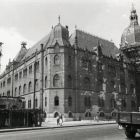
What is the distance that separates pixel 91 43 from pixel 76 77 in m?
11.7

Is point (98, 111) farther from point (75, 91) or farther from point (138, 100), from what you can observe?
point (138, 100)

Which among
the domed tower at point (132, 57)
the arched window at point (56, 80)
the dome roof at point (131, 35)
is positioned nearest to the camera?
the arched window at point (56, 80)

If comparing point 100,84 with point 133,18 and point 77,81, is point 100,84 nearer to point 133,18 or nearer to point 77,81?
point 77,81

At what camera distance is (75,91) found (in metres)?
49.9

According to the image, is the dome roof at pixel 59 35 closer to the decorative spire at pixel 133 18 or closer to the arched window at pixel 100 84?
the arched window at pixel 100 84

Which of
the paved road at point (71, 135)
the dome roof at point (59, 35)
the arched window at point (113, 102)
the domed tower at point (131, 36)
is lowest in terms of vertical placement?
the paved road at point (71, 135)

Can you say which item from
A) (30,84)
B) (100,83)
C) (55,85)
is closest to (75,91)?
(55,85)

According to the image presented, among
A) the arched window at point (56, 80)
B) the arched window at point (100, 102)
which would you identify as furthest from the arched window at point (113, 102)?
the arched window at point (56, 80)

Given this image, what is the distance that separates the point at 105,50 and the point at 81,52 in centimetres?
1143

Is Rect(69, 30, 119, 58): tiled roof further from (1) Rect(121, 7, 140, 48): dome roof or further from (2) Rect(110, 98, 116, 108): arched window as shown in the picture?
(2) Rect(110, 98, 116, 108): arched window

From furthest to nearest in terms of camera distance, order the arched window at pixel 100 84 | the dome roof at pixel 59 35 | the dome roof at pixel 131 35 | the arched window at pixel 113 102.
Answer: the dome roof at pixel 131 35 < the arched window at pixel 113 102 < the arched window at pixel 100 84 < the dome roof at pixel 59 35

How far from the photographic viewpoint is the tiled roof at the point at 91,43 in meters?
55.9

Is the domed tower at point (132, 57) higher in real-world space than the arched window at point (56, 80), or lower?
higher

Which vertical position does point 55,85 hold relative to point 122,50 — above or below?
below
